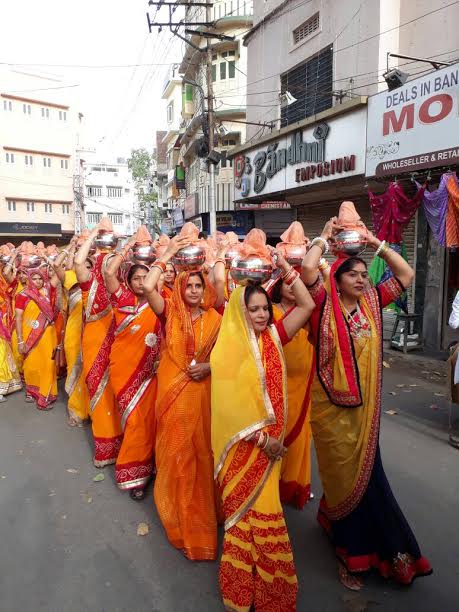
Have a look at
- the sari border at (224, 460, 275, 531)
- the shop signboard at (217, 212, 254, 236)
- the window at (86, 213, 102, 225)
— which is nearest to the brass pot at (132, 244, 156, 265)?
the sari border at (224, 460, 275, 531)

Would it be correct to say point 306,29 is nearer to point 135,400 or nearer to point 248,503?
point 135,400

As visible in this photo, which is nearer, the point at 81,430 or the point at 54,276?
the point at 81,430

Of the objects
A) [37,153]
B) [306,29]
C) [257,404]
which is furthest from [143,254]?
[37,153]

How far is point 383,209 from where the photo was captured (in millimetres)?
7922

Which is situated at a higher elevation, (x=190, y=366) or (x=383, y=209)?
(x=383, y=209)

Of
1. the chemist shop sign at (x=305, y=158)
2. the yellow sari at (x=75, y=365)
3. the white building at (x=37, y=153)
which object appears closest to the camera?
→ the yellow sari at (x=75, y=365)

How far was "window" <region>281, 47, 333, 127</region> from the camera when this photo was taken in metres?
11.0

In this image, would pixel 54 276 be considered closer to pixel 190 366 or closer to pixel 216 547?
pixel 190 366

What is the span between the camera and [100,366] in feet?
15.0

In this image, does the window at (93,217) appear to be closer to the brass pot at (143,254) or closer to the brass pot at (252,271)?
the brass pot at (143,254)

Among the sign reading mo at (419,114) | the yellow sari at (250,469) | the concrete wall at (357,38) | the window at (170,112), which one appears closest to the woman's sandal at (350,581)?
the yellow sari at (250,469)

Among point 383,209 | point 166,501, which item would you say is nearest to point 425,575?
point 166,501

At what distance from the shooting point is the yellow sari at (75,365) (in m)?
5.48

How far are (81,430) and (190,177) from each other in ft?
82.1
